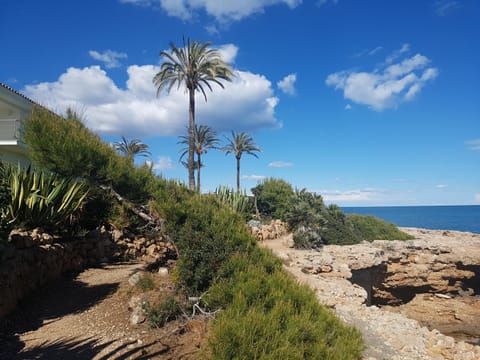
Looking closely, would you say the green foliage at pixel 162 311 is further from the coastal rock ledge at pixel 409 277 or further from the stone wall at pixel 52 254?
the coastal rock ledge at pixel 409 277

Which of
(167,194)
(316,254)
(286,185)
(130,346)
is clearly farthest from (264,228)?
(130,346)

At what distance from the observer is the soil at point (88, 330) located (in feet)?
14.1

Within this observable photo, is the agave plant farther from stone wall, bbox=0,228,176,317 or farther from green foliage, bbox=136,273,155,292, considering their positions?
green foliage, bbox=136,273,155,292

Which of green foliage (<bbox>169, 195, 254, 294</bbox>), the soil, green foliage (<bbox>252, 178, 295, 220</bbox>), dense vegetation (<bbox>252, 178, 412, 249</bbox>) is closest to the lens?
the soil

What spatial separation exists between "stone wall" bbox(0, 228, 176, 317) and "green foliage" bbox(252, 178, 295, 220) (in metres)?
17.2

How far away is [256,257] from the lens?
6.48 meters

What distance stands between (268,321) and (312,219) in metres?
16.8

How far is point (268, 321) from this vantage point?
434cm

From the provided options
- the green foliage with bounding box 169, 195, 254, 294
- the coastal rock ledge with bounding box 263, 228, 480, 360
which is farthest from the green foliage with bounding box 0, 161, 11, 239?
the coastal rock ledge with bounding box 263, 228, 480, 360

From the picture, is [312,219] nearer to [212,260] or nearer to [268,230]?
[268,230]

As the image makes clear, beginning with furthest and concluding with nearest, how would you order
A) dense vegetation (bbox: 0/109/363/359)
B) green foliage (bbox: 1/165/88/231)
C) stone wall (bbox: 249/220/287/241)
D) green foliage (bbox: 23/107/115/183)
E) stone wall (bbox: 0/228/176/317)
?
stone wall (bbox: 249/220/287/241) → green foliage (bbox: 23/107/115/183) → green foliage (bbox: 1/165/88/231) → stone wall (bbox: 0/228/176/317) → dense vegetation (bbox: 0/109/363/359)

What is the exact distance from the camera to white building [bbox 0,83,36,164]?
1389cm

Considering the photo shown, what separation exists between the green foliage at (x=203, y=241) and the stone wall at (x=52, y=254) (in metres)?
2.88

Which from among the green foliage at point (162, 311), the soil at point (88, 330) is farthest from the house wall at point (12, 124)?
the green foliage at point (162, 311)
